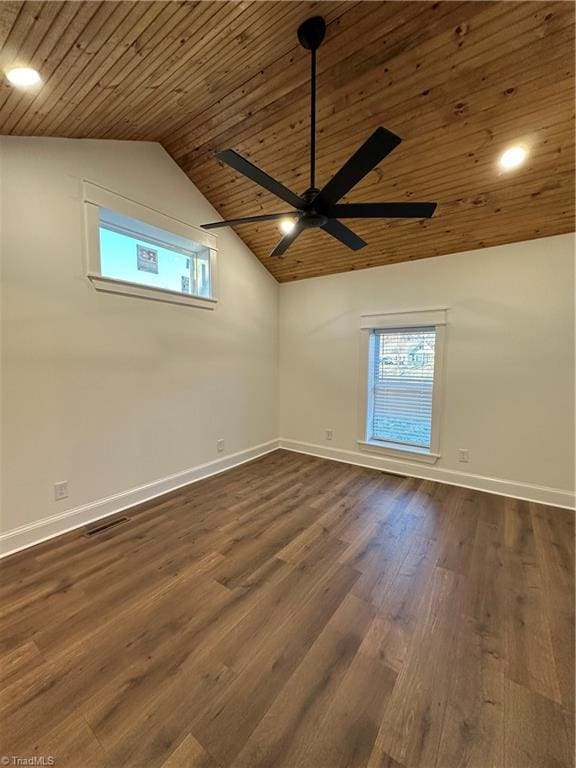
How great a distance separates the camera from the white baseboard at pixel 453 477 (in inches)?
119

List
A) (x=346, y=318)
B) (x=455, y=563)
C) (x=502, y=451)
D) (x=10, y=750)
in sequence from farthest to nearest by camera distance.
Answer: (x=346, y=318) → (x=502, y=451) → (x=455, y=563) → (x=10, y=750)

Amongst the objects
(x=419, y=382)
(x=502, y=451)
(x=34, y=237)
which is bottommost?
(x=502, y=451)

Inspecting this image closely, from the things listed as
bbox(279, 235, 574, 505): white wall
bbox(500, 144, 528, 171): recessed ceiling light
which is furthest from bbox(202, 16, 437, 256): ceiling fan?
bbox(279, 235, 574, 505): white wall

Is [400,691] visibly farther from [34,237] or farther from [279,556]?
[34,237]

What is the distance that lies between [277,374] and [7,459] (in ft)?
10.8

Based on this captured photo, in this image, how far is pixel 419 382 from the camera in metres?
3.76

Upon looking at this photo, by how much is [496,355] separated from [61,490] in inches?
163

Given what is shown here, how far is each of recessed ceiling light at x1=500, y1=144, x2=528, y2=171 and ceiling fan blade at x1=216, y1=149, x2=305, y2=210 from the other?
173cm

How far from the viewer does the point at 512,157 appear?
7.83ft

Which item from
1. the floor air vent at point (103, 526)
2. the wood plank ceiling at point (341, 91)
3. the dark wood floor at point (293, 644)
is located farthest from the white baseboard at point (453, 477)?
the floor air vent at point (103, 526)

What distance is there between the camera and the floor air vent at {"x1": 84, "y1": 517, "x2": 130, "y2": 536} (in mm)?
2500

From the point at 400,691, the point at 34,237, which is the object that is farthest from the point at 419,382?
the point at 34,237

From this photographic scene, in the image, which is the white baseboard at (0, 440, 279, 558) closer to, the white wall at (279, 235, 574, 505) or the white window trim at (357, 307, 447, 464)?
the white window trim at (357, 307, 447, 464)

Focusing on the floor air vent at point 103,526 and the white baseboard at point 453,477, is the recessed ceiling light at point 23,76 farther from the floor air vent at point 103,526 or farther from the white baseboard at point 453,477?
the white baseboard at point 453,477
